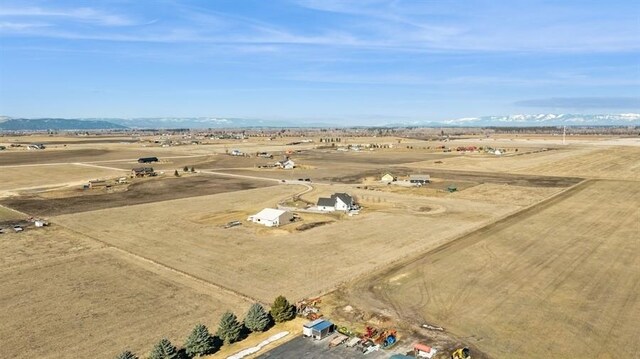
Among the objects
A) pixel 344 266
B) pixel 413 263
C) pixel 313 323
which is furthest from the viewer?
pixel 413 263

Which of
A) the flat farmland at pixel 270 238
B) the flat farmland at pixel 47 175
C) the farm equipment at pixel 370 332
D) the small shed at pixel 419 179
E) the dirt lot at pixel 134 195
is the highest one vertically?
the small shed at pixel 419 179

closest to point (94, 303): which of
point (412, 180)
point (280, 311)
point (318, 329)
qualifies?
point (280, 311)

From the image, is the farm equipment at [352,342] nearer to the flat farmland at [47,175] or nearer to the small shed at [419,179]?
the small shed at [419,179]

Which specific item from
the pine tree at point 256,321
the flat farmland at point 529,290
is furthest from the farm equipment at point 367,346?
the pine tree at point 256,321

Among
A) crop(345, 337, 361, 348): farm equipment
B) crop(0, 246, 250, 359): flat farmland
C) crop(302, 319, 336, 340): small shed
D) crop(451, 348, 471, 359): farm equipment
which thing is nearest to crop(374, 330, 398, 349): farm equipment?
crop(345, 337, 361, 348): farm equipment

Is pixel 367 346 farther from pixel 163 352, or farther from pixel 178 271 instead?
pixel 178 271

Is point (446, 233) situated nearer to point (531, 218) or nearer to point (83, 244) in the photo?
point (531, 218)
